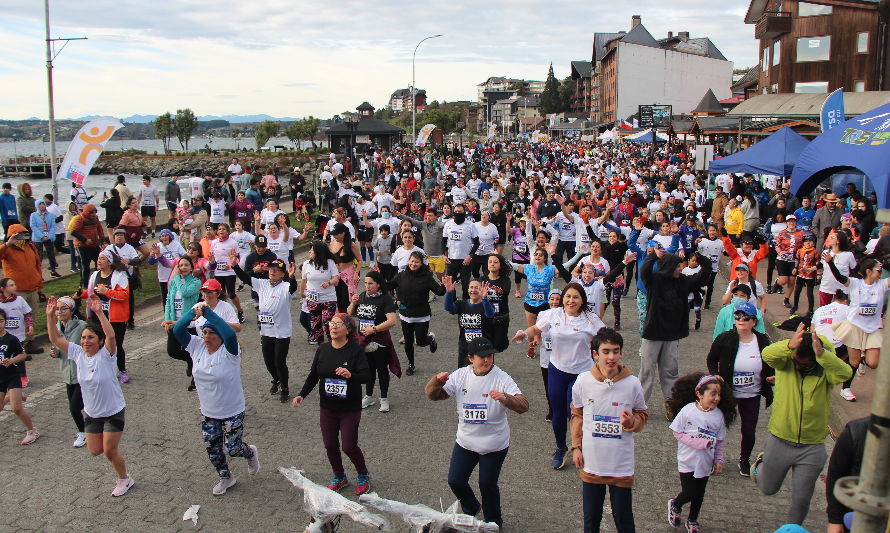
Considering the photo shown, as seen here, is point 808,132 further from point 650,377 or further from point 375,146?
point 375,146

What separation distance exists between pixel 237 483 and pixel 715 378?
13.9 ft

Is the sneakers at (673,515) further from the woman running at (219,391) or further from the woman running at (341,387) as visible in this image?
the woman running at (219,391)

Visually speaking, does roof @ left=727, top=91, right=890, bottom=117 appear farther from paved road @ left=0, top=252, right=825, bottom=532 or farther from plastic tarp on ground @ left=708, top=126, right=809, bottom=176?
paved road @ left=0, top=252, right=825, bottom=532

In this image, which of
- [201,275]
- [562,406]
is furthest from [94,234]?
[562,406]

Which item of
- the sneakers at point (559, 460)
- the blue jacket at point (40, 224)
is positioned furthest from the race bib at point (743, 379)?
the blue jacket at point (40, 224)

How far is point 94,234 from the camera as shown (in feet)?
41.0

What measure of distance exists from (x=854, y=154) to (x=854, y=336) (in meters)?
5.83

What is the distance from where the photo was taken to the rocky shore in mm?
70938

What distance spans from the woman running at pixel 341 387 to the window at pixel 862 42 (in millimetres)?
36752

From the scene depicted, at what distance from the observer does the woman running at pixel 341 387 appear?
588cm

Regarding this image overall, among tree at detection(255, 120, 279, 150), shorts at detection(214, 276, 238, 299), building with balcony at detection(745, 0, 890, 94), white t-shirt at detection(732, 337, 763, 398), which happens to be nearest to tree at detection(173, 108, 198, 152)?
tree at detection(255, 120, 279, 150)

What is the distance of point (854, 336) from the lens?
786 centimetres

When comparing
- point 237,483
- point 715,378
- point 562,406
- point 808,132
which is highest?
point 808,132

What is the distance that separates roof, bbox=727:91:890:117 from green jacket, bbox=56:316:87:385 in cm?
2176
